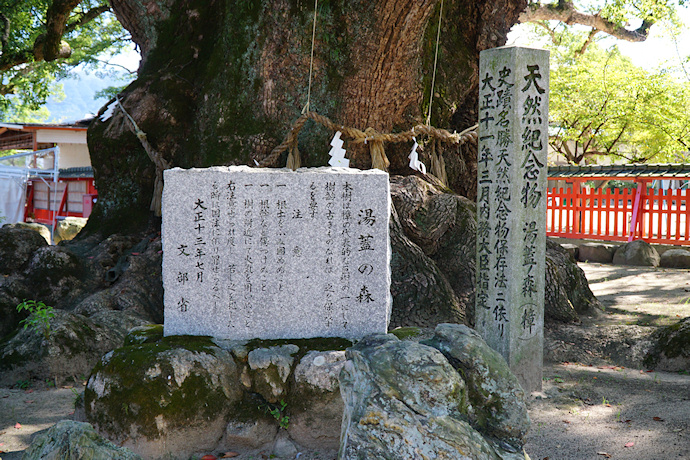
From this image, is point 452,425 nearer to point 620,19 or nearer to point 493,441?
point 493,441

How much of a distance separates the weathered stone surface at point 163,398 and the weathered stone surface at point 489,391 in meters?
1.77

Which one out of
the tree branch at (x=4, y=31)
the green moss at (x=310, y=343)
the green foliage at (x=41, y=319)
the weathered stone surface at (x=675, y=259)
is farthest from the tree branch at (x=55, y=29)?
the weathered stone surface at (x=675, y=259)

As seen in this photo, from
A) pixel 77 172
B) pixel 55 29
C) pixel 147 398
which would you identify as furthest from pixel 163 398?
pixel 77 172

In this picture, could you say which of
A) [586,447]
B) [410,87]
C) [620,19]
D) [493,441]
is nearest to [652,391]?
[586,447]

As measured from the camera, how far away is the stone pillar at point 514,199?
4.46 meters

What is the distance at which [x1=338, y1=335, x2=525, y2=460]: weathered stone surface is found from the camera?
2273mm

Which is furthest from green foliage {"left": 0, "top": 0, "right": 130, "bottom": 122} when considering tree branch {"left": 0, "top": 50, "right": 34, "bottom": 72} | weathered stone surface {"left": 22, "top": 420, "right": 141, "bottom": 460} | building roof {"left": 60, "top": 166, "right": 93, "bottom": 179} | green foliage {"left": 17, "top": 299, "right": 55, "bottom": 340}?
weathered stone surface {"left": 22, "top": 420, "right": 141, "bottom": 460}

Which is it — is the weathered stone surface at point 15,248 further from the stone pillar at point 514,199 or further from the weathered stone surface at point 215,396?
the stone pillar at point 514,199

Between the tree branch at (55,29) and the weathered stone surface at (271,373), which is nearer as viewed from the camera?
the weathered stone surface at (271,373)

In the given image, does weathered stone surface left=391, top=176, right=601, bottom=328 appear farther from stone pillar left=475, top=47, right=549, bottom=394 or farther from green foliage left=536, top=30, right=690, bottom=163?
green foliage left=536, top=30, right=690, bottom=163

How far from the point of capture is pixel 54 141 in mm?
21719

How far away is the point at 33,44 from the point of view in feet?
35.0

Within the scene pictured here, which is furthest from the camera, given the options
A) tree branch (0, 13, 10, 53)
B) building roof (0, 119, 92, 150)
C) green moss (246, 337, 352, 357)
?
building roof (0, 119, 92, 150)

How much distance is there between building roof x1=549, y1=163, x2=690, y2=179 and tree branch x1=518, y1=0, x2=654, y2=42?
3028 mm
